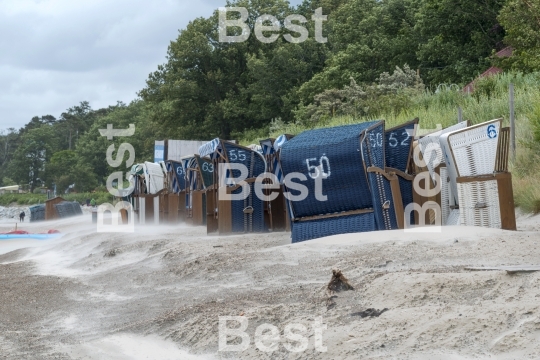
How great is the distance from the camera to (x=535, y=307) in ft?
18.7

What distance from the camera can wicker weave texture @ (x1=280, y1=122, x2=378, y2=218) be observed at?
11.8m

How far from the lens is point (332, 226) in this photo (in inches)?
467

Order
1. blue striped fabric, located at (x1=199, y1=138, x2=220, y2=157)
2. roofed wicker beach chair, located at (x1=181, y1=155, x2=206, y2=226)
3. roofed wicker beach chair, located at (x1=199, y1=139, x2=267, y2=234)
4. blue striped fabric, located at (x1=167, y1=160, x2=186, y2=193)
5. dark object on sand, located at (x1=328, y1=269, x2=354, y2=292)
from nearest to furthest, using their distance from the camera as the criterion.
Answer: dark object on sand, located at (x1=328, y1=269, x2=354, y2=292) → roofed wicker beach chair, located at (x1=199, y1=139, x2=267, y2=234) → blue striped fabric, located at (x1=199, y1=138, x2=220, y2=157) → roofed wicker beach chair, located at (x1=181, y1=155, x2=206, y2=226) → blue striped fabric, located at (x1=167, y1=160, x2=186, y2=193)

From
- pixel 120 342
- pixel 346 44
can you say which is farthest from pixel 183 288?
pixel 346 44

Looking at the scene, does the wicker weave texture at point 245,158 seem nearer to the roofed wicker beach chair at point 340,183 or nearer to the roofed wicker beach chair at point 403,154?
the roofed wicker beach chair at point 340,183

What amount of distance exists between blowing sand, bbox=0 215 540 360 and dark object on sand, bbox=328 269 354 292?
0.28 ft

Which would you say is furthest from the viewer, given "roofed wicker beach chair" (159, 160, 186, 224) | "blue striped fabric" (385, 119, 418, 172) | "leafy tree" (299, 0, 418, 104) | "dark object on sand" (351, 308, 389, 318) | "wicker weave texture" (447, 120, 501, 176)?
"leafy tree" (299, 0, 418, 104)

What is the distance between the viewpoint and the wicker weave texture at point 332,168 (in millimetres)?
11750

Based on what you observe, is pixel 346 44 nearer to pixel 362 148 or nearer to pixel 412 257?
pixel 362 148

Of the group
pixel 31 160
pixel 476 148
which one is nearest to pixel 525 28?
pixel 476 148

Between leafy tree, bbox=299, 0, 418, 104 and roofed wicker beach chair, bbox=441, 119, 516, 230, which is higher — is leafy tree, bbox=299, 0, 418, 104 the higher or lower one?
the higher one

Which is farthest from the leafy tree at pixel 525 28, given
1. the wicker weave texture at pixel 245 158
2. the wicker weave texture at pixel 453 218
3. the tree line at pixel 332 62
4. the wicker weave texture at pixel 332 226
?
the wicker weave texture at pixel 332 226

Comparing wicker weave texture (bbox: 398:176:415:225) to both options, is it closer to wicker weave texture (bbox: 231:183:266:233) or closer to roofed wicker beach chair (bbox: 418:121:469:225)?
roofed wicker beach chair (bbox: 418:121:469:225)

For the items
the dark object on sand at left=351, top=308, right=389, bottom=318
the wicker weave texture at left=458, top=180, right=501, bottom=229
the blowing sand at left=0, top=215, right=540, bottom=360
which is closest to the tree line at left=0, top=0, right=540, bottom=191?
the wicker weave texture at left=458, top=180, right=501, bottom=229
